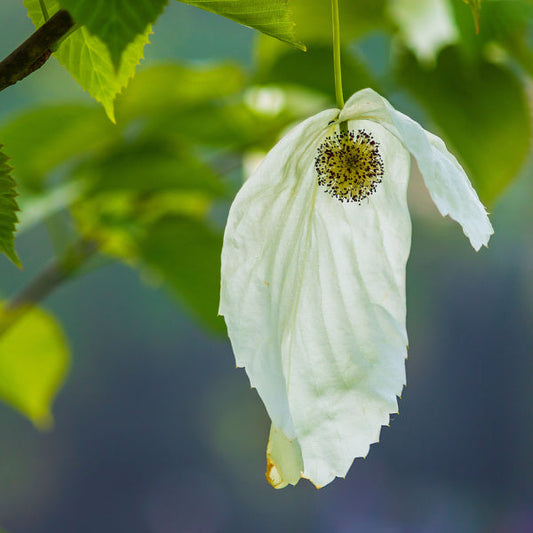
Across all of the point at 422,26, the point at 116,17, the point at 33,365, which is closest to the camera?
the point at 116,17

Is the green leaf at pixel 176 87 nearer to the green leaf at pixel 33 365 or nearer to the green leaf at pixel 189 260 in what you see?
the green leaf at pixel 189 260

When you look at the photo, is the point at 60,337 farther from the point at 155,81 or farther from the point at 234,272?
the point at 234,272

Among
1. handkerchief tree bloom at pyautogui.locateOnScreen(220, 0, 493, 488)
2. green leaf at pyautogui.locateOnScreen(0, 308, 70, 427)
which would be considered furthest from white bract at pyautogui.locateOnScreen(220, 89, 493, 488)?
green leaf at pyautogui.locateOnScreen(0, 308, 70, 427)

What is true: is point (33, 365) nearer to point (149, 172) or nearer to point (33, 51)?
point (149, 172)

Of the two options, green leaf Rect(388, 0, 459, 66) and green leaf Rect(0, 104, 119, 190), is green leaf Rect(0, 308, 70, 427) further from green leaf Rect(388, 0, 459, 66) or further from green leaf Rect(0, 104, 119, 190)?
green leaf Rect(388, 0, 459, 66)

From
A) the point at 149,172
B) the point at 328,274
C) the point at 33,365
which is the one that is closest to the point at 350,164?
the point at 328,274

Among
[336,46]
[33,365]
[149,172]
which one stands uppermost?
[336,46]
